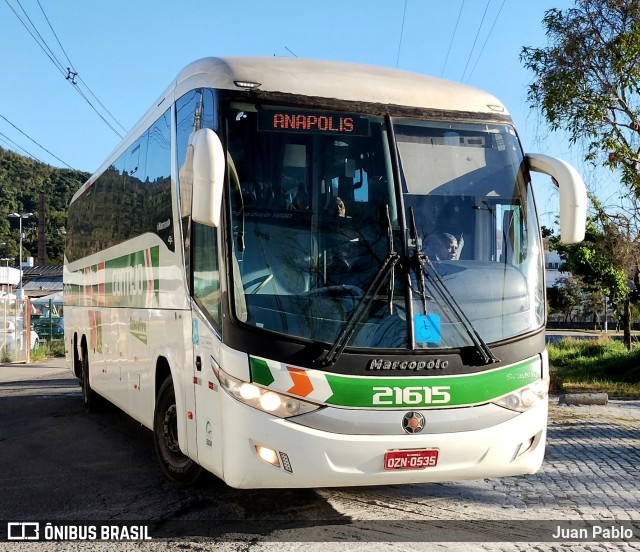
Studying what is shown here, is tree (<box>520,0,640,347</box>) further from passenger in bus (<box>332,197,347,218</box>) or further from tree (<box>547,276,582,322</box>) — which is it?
tree (<box>547,276,582,322</box>)

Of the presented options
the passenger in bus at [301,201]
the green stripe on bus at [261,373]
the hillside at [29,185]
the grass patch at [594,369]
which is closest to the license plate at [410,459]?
the green stripe on bus at [261,373]

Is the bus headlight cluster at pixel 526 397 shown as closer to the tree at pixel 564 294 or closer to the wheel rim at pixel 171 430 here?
the wheel rim at pixel 171 430

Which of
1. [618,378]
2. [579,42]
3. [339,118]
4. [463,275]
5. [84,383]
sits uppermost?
[579,42]

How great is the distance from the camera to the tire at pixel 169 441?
6773 mm

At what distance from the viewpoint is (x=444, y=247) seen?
5.76 m

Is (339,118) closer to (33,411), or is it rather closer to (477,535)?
(477,535)

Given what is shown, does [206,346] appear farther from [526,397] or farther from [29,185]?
[29,185]

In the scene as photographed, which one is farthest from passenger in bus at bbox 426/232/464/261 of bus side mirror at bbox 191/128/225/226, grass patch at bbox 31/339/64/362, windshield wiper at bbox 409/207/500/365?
grass patch at bbox 31/339/64/362

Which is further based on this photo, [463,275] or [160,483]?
[160,483]

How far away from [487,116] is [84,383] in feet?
27.5

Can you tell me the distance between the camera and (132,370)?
8.59 metres

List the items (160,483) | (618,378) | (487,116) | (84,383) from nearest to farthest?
(487,116) < (160,483) < (84,383) < (618,378)

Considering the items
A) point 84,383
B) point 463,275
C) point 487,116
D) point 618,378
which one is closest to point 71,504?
point 463,275

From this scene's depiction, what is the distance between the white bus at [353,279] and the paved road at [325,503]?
43 centimetres
